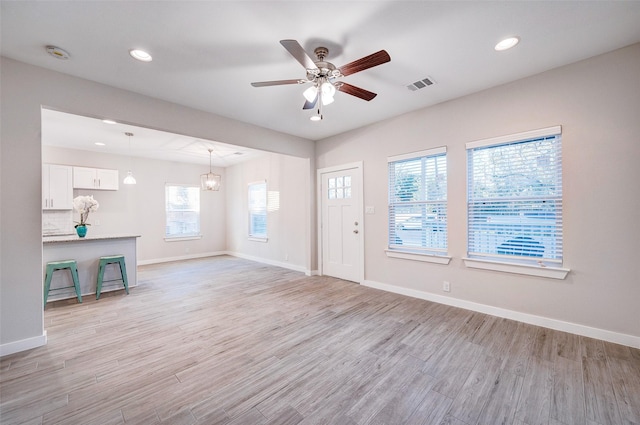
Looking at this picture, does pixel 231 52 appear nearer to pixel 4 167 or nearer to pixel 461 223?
pixel 4 167

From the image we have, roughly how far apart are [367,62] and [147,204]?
7005mm

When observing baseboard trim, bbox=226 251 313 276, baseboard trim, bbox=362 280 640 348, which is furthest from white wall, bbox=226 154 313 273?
baseboard trim, bbox=362 280 640 348

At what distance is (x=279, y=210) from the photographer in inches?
252

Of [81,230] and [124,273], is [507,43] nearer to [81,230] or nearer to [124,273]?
[124,273]

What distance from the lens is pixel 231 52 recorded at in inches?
95.3

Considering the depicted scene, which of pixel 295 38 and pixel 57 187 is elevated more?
pixel 295 38

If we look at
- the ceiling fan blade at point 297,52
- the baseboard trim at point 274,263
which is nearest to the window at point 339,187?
the baseboard trim at point 274,263

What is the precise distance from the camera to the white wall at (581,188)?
2.43 meters

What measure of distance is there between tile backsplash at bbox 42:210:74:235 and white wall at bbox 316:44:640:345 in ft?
25.3

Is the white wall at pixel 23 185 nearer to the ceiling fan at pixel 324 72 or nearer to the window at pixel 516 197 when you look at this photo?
the ceiling fan at pixel 324 72

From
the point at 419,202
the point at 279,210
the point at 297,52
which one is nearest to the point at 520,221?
the point at 419,202

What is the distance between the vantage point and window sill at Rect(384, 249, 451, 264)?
3588 millimetres

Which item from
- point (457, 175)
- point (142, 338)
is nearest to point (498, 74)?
point (457, 175)

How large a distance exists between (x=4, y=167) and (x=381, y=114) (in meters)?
4.47
